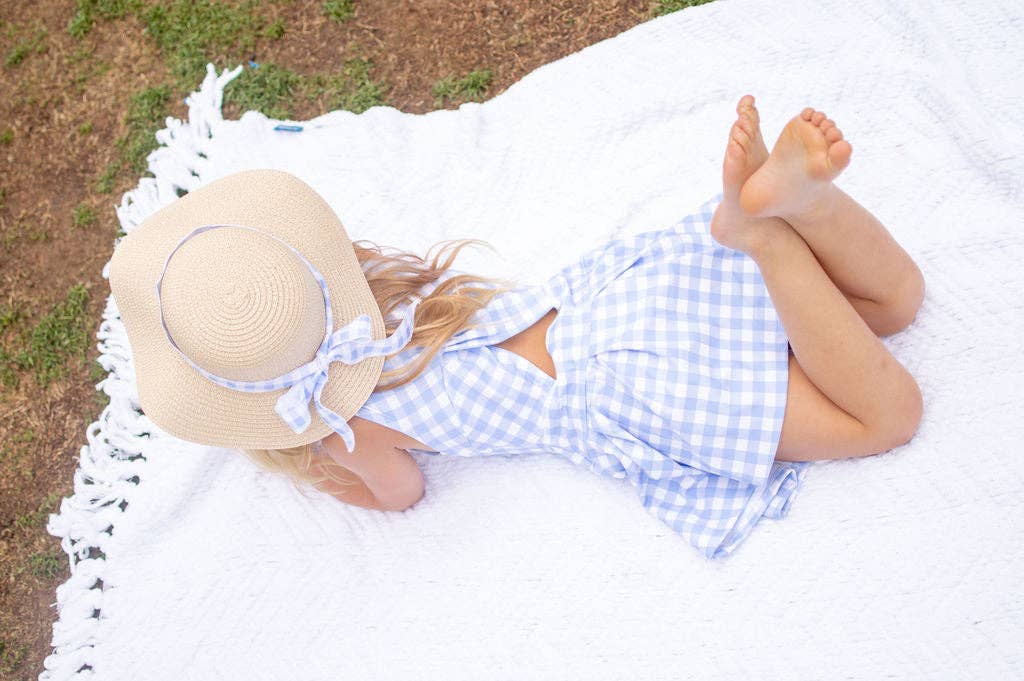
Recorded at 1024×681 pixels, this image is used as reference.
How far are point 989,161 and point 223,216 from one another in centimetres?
161

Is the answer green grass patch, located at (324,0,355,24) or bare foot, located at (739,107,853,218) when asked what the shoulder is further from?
green grass patch, located at (324,0,355,24)

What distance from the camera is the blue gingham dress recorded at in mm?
1604

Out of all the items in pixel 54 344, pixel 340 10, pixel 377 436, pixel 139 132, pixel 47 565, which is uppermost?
pixel 340 10

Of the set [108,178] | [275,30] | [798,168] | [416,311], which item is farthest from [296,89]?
[798,168]

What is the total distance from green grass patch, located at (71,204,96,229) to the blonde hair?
3.78 feet

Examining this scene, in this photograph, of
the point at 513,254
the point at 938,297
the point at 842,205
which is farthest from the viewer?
the point at 513,254

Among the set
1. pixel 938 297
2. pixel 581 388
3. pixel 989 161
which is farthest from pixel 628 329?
pixel 989 161

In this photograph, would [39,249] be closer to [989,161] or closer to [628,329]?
[628,329]

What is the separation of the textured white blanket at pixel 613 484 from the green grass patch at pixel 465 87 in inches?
7.5

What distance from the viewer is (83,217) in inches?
99.9

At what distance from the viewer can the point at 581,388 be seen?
1.66 meters

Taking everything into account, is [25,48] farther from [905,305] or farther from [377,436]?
[905,305]

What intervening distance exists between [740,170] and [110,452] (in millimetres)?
1658

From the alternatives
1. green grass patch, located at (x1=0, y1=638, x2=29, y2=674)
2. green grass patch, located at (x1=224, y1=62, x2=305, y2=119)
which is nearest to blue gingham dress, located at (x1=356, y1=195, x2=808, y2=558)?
green grass patch, located at (x1=224, y1=62, x2=305, y2=119)
